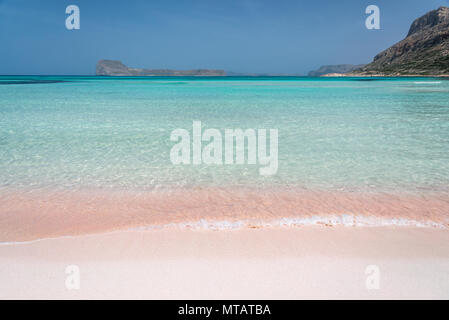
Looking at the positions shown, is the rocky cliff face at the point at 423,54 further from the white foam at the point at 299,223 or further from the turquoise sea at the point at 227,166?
the white foam at the point at 299,223

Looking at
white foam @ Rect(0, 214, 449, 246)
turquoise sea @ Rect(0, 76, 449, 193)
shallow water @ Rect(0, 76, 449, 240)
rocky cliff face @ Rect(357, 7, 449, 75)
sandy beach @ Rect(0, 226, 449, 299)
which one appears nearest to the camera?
sandy beach @ Rect(0, 226, 449, 299)

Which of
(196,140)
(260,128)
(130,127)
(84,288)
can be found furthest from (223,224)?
(130,127)

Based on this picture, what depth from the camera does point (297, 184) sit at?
252 inches

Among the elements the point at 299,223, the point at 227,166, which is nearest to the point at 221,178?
the point at 227,166

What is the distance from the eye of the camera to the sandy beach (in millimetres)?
3080

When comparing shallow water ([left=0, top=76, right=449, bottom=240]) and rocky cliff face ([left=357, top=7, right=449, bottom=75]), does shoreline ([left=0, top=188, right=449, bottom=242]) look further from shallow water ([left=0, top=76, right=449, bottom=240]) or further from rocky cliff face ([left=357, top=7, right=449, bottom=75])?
rocky cliff face ([left=357, top=7, right=449, bottom=75])

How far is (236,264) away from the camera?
11.5ft

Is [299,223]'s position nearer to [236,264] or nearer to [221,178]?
[236,264]

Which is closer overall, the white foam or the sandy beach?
the sandy beach

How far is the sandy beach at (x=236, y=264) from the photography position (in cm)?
308

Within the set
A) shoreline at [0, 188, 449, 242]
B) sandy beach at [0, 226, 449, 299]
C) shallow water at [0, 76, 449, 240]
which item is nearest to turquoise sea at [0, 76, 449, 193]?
shallow water at [0, 76, 449, 240]

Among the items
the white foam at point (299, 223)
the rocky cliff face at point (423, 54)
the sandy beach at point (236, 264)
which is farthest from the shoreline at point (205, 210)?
the rocky cliff face at point (423, 54)

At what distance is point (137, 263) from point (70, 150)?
684 cm

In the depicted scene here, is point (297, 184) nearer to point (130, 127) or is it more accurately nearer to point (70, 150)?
point (70, 150)
